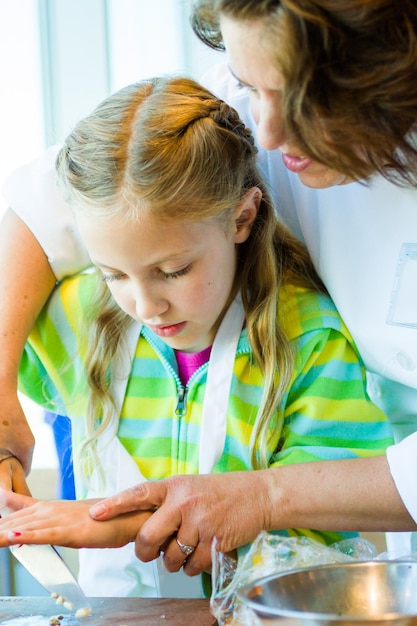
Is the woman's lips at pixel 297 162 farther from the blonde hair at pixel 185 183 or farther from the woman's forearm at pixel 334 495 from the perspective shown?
the woman's forearm at pixel 334 495

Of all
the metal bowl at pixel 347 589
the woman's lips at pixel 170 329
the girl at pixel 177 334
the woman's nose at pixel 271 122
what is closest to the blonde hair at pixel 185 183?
the girl at pixel 177 334

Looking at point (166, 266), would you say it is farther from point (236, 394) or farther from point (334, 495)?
point (334, 495)

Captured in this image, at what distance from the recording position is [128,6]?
2000 mm

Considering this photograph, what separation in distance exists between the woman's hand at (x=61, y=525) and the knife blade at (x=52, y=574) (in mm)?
20

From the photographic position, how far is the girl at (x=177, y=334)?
110 centimetres

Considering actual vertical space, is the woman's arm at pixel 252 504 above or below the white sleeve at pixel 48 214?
below

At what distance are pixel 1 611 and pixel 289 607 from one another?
1.31ft

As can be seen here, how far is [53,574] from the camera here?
39.6 inches

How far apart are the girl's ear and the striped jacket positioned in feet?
0.33

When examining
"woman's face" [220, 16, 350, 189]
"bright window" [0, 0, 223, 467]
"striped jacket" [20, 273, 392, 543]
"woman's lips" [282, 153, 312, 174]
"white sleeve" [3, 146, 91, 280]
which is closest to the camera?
"woman's face" [220, 16, 350, 189]

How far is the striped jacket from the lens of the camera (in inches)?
47.0

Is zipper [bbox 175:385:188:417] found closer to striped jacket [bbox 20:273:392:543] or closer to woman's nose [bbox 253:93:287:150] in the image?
striped jacket [bbox 20:273:392:543]

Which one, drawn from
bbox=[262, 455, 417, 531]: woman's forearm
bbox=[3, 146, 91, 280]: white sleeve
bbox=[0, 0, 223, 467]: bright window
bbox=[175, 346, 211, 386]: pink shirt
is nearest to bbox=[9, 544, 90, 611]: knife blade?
bbox=[262, 455, 417, 531]: woman's forearm

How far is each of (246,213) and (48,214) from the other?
→ 279mm
